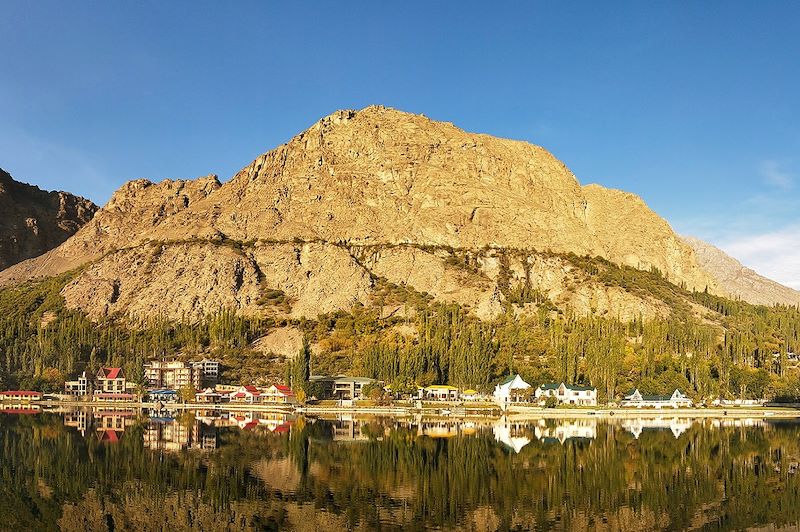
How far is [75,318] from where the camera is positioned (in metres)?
169

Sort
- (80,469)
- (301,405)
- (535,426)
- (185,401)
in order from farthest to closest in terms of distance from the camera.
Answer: (185,401) → (301,405) → (535,426) → (80,469)

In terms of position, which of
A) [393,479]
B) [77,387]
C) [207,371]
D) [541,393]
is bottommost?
[393,479]

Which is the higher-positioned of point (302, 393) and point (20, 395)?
point (302, 393)

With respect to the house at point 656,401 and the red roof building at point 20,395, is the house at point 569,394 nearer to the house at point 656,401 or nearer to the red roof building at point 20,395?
the house at point 656,401

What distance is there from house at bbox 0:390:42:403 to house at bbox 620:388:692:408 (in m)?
100

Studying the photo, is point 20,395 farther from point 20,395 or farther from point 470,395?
point 470,395

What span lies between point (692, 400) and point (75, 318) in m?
130

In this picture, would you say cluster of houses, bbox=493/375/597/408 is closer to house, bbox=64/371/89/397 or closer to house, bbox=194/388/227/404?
house, bbox=194/388/227/404

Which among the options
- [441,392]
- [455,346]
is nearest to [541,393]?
[441,392]

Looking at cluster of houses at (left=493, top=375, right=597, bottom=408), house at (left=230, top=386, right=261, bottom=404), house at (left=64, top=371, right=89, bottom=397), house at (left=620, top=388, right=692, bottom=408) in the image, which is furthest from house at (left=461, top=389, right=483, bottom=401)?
house at (left=64, top=371, right=89, bottom=397)

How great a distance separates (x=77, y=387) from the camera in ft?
456

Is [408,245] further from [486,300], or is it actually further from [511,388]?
[511,388]

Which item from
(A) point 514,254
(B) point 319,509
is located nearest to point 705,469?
(B) point 319,509

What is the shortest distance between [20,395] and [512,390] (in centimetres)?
8615
